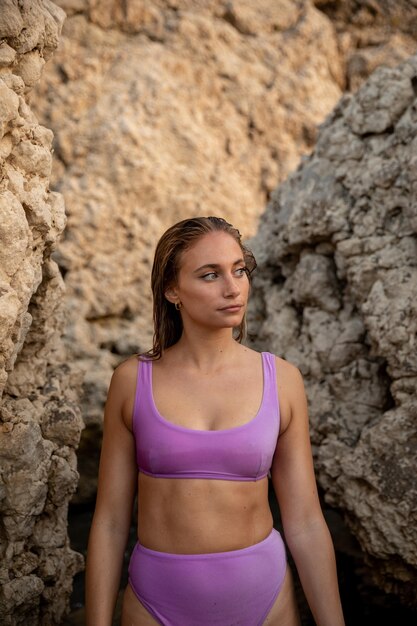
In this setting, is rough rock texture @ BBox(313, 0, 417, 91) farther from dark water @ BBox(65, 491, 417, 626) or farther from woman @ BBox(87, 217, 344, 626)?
woman @ BBox(87, 217, 344, 626)

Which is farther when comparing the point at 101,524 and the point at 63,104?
the point at 63,104

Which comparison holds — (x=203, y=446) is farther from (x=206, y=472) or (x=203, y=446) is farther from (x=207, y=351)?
(x=207, y=351)

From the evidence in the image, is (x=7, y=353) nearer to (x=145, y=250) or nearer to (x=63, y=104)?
(x=145, y=250)

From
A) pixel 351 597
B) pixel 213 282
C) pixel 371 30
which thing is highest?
pixel 371 30

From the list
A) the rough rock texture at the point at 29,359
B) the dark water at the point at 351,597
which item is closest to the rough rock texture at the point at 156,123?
the dark water at the point at 351,597

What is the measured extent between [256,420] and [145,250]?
2.93 metres

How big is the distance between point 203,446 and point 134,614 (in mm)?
564

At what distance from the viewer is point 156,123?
533 centimetres

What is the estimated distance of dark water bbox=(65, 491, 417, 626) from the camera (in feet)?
10.0

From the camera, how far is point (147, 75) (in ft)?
17.6

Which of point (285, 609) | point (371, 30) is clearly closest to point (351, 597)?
point (285, 609)

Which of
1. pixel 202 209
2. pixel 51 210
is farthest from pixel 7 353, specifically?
pixel 202 209

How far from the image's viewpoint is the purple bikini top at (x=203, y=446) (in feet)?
7.34

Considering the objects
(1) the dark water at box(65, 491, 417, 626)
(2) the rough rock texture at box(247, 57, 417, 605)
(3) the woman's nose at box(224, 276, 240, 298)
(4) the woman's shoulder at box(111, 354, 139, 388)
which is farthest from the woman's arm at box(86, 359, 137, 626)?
(2) the rough rock texture at box(247, 57, 417, 605)
